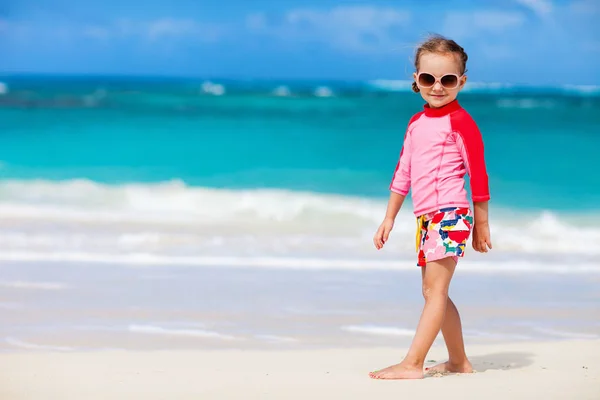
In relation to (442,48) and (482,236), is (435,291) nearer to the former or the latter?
(482,236)

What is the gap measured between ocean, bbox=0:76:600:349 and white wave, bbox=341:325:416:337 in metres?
0.01

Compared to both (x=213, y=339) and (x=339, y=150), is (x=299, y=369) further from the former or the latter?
(x=339, y=150)

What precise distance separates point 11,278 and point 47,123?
15943 mm

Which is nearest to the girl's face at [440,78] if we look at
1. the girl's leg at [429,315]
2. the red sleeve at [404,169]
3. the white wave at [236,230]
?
the red sleeve at [404,169]

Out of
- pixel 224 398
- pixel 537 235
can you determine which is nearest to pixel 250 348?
pixel 224 398

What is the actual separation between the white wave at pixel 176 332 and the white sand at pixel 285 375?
382 mm

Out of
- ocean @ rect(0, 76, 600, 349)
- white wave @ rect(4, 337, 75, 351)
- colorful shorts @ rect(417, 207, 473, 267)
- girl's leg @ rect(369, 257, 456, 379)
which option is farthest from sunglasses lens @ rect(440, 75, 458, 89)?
white wave @ rect(4, 337, 75, 351)

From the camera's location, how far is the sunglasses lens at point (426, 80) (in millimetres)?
3217

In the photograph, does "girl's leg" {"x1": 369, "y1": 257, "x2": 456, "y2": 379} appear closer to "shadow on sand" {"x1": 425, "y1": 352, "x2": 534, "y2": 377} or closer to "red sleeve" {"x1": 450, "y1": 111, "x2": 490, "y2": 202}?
"red sleeve" {"x1": 450, "y1": 111, "x2": 490, "y2": 202}

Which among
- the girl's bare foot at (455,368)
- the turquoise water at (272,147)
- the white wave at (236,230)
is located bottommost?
the girl's bare foot at (455,368)

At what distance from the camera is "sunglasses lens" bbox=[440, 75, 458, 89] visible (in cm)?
320

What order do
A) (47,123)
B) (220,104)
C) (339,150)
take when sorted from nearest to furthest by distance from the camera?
(339,150) < (47,123) < (220,104)

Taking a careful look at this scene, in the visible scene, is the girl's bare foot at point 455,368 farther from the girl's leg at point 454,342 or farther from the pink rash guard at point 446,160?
the pink rash guard at point 446,160

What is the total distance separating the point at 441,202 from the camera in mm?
3162
